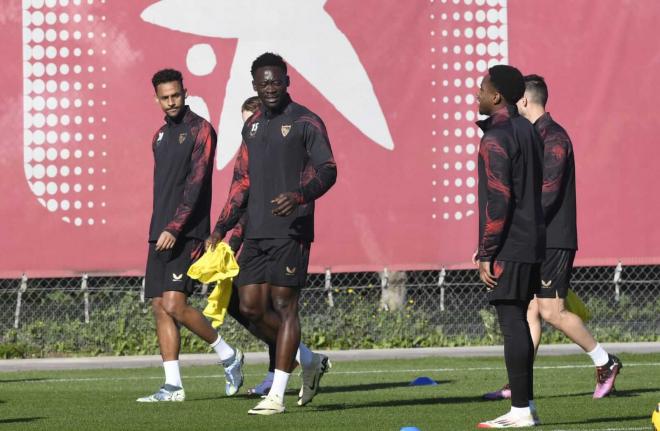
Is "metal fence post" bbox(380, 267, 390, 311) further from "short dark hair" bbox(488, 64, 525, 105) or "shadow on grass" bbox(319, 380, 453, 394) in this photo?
"short dark hair" bbox(488, 64, 525, 105)

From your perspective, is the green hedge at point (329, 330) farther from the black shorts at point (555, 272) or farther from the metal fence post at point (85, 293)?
the black shorts at point (555, 272)

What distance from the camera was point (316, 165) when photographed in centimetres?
913

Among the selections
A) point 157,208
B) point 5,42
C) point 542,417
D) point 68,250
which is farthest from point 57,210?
point 542,417

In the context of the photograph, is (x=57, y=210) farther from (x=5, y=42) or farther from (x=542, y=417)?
(x=542, y=417)

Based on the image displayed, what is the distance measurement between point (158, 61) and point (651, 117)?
493 cm

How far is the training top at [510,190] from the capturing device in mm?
7930

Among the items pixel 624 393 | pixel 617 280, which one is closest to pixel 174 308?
pixel 624 393

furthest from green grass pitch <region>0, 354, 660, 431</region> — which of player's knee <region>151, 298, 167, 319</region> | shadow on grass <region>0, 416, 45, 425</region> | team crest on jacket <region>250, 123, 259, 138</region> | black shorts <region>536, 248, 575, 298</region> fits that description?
team crest on jacket <region>250, 123, 259, 138</region>

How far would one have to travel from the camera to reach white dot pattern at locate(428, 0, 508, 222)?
1543 cm

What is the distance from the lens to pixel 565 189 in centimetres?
1029

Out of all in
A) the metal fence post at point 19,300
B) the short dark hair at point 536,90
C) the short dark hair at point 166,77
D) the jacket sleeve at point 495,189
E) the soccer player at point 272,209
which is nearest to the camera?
the jacket sleeve at point 495,189

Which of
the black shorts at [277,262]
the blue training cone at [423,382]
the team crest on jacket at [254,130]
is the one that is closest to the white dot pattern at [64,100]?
the blue training cone at [423,382]

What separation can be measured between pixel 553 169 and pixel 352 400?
199 centimetres

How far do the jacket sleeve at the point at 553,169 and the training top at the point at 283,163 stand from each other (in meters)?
1.65
